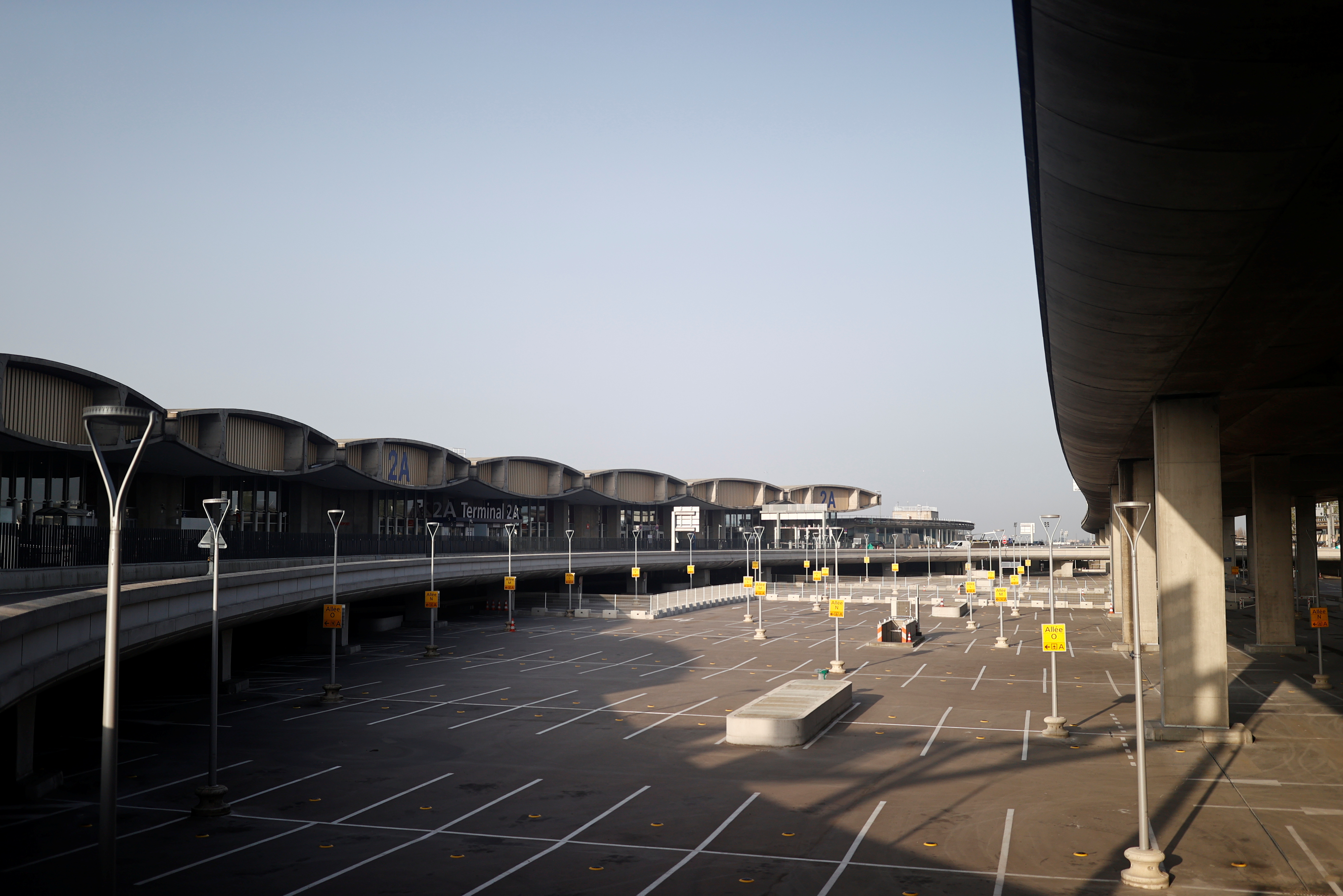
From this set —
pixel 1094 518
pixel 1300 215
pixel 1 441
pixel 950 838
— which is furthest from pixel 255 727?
pixel 1094 518

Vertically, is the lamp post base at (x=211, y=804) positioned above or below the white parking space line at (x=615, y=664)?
above

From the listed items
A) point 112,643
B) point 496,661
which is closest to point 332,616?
point 496,661

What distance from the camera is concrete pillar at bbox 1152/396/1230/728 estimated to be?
30.4 metres

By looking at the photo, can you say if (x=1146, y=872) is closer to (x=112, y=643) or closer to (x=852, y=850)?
(x=852, y=850)

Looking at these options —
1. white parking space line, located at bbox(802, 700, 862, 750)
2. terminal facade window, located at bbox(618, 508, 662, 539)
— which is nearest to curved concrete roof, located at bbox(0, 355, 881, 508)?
terminal facade window, located at bbox(618, 508, 662, 539)

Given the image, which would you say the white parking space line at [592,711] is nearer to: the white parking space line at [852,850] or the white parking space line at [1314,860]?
the white parking space line at [852,850]

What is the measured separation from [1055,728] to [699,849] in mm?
16404

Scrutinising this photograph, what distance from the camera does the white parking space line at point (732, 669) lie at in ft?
154

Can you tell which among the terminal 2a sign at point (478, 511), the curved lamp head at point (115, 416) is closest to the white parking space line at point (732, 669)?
the curved lamp head at point (115, 416)

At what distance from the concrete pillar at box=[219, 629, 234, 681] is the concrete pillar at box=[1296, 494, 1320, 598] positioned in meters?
87.1

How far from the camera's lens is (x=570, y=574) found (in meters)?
76.8

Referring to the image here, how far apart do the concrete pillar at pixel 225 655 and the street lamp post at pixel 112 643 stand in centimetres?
3077

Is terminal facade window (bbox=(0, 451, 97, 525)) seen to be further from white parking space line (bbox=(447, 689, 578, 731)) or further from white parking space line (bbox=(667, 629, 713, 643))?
white parking space line (bbox=(667, 629, 713, 643))

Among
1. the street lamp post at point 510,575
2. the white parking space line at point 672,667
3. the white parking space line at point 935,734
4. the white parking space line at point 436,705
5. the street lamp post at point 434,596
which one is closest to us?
the white parking space line at point 935,734
